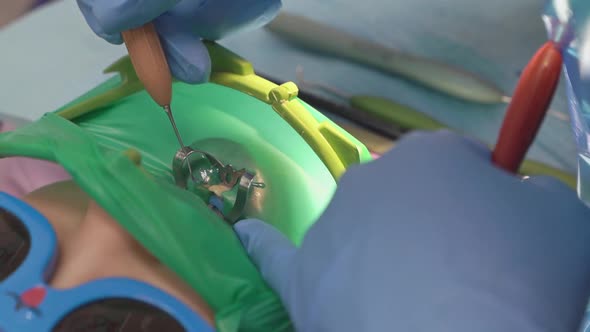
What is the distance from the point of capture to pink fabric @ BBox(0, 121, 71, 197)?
0.58 m

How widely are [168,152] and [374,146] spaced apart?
287mm

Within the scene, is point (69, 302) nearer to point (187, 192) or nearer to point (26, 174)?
point (187, 192)

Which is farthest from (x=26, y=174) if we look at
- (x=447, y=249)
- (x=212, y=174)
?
(x=447, y=249)

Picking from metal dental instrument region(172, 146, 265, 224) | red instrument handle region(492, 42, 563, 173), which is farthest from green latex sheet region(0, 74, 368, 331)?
red instrument handle region(492, 42, 563, 173)

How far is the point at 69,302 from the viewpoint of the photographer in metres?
0.39

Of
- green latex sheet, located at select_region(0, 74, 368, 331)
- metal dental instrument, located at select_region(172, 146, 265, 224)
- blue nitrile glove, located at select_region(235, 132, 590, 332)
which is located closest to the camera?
blue nitrile glove, located at select_region(235, 132, 590, 332)

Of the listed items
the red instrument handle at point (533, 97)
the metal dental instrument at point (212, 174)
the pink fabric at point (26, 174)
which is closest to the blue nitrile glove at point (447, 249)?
the red instrument handle at point (533, 97)

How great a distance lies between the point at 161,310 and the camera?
40 cm

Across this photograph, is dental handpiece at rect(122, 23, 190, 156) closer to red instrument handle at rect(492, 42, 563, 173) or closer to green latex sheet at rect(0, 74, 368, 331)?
green latex sheet at rect(0, 74, 368, 331)

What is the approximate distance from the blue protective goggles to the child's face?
1 centimetres

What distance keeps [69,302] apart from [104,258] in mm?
44

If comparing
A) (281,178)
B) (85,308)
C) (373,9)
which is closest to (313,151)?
(281,178)

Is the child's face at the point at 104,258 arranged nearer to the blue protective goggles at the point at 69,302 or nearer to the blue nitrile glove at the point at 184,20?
the blue protective goggles at the point at 69,302

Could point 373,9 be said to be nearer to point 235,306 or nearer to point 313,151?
point 313,151
